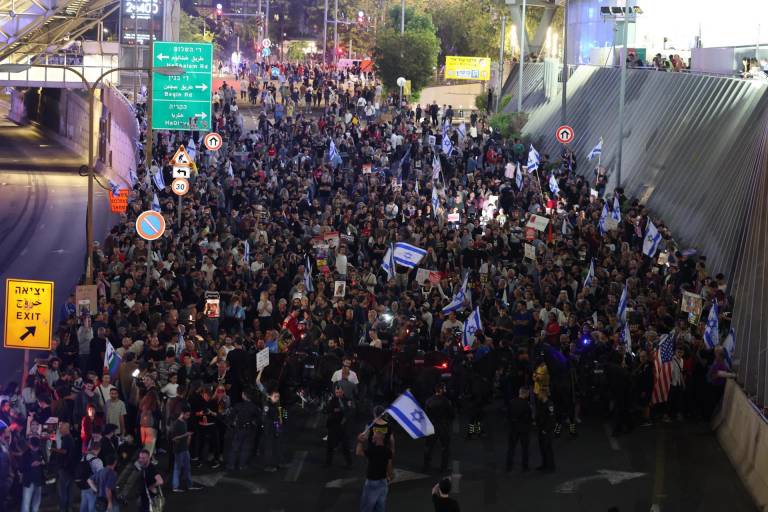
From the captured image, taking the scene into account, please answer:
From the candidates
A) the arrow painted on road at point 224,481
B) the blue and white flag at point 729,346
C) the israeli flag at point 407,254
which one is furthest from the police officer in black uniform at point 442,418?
the israeli flag at point 407,254

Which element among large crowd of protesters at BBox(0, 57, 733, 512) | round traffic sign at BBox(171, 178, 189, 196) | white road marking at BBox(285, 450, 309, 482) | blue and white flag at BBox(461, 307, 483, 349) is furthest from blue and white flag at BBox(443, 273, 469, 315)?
round traffic sign at BBox(171, 178, 189, 196)

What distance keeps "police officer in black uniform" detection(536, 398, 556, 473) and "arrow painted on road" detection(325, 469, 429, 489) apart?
5.31ft

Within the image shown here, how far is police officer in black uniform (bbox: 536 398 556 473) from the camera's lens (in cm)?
1736

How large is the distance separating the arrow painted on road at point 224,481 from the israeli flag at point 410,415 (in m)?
2.32

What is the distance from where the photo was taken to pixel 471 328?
71.9ft

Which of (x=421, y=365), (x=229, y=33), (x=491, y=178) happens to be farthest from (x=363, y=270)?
(x=229, y=33)

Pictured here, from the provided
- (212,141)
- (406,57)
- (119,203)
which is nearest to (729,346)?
(119,203)

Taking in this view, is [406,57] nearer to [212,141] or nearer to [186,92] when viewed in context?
[212,141]

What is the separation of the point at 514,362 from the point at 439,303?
163 inches

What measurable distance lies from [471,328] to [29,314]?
289 inches

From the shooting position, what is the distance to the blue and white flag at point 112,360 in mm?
19453

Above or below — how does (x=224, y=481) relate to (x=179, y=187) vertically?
below

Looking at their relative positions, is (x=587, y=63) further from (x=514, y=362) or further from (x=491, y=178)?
(x=514, y=362)

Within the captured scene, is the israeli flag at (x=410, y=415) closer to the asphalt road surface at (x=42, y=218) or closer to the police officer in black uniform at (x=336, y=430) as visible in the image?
the police officer in black uniform at (x=336, y=430)
